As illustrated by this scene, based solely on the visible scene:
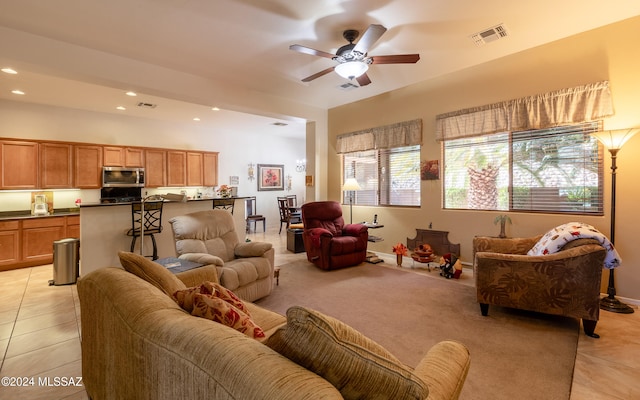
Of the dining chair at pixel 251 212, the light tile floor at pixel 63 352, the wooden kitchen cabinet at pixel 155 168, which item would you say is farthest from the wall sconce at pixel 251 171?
the light tile floor at pixel 63 352

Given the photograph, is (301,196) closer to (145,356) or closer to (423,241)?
(423,241)

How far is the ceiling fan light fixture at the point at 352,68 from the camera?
10.3ft

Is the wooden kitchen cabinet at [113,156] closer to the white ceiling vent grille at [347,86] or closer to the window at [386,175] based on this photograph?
the window at [386,175]

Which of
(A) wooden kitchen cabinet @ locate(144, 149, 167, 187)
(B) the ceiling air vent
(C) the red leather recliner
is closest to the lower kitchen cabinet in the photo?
(A) wooden kitchen cabinet @ locate(144, 149, 167, 187)

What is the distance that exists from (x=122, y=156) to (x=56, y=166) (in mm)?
1118

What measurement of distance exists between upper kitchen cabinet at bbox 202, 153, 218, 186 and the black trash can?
12.4ft

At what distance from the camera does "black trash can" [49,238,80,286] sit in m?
3.91

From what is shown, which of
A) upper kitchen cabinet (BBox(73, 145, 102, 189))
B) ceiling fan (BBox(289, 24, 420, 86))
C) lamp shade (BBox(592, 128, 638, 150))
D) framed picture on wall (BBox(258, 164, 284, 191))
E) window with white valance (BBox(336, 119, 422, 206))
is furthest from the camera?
framed picture on wall (BBox(258, 164, 284, 191))

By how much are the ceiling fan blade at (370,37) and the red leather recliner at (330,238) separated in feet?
→ 8.55

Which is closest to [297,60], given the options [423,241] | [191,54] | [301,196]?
[191,54]

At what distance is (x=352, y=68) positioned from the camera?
3174 millimetres

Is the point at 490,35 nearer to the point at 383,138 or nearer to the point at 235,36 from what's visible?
the point at 383,138

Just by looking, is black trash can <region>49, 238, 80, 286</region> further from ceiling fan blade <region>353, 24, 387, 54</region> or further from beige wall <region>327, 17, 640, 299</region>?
beige wall <region>327, 17, 640, 299</region>

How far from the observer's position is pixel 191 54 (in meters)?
3.61
